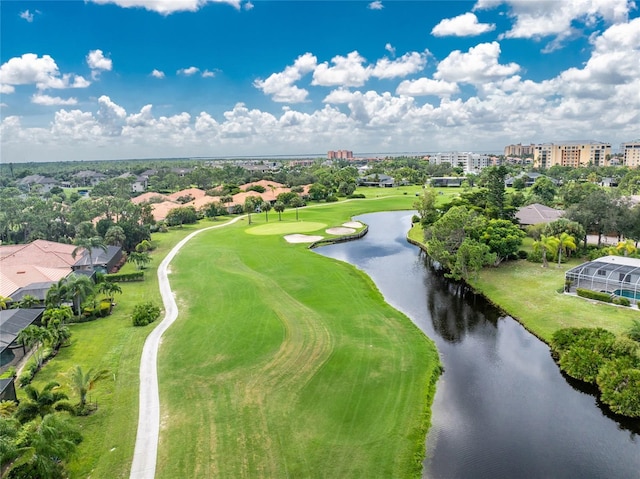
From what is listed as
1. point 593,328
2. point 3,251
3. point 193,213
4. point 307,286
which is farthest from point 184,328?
point 193,213

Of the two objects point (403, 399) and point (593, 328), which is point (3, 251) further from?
point (593, 328)

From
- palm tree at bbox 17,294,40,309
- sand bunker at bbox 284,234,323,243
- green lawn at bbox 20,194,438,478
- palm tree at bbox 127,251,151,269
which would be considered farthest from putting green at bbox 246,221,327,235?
palm tree at bbox 17,294,40,309

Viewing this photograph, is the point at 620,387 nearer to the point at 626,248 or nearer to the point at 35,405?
the point at 626,248

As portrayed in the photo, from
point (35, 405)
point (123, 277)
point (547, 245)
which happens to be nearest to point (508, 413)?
point (35, 405)

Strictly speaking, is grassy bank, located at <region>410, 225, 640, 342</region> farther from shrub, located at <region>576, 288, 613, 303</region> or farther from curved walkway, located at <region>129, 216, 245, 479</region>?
curved walkway, located at <region>129, 216, 245, 479</region>

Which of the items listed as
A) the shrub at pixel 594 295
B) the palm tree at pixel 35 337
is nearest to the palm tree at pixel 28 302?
the palm tree at pixel 35 337
